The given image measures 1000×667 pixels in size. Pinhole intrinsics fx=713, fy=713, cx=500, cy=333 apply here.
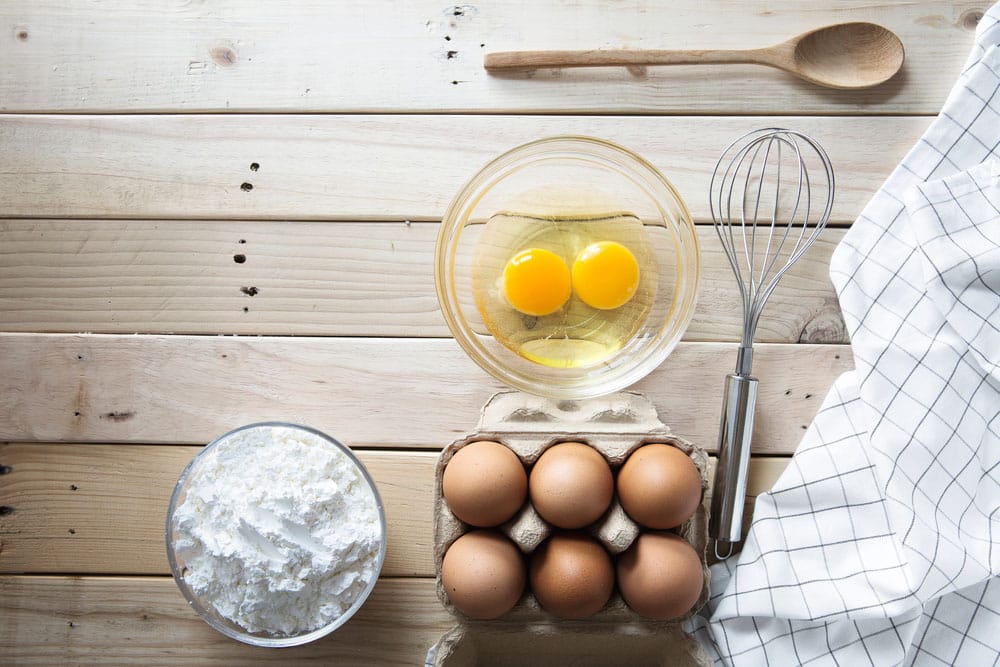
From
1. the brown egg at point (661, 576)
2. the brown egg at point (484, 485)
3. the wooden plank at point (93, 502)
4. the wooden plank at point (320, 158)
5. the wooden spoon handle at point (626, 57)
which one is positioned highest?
the wooden spoon handle at point (626, 57)

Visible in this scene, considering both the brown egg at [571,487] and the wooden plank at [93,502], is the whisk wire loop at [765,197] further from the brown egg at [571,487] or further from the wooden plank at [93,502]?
the wooden plank at [93,502]

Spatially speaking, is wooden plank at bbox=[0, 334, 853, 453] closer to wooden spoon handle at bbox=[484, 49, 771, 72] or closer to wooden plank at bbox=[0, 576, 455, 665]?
wooden plank at bbox=[0, 576, 455, 665]

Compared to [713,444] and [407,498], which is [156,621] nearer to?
[407,498]

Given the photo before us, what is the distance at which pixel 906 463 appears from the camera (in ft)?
3.12

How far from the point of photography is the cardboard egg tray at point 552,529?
91 centimetres

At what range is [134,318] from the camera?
3.50 ft

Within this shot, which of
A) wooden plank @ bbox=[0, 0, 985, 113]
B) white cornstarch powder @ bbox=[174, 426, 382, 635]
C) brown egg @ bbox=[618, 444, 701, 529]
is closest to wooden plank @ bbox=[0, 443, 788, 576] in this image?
white cornstarch powder @ bbox=[174, 426, 382, 635]

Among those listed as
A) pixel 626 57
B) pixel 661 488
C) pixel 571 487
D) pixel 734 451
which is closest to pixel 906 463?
pixel 734 451

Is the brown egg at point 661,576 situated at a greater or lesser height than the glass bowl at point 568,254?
lesser

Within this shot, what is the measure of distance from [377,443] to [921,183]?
2.80 feet

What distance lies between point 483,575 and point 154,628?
535mm

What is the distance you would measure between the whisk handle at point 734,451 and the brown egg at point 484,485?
284 mm

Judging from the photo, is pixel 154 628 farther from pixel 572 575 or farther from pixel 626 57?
pixel 626 57

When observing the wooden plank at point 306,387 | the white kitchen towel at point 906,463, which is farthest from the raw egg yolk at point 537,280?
the white kitchen towel at point 906,463
